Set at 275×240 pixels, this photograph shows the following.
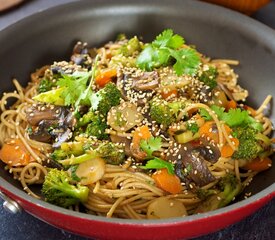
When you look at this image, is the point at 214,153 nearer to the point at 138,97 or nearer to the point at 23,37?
the point at 138,97

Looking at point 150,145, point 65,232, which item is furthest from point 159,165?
point 65,232

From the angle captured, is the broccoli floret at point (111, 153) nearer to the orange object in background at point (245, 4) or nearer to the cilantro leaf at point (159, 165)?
the cilantro leaf at point (159, 165)

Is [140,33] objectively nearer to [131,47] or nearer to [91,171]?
[131,47]

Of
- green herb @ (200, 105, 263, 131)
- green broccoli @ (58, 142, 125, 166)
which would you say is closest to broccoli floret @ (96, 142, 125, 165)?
green broccoli @ (58, 142, 125, 166)

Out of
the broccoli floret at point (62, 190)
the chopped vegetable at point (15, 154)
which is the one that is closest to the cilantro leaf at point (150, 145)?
the broccoli floret at point (62, 190)

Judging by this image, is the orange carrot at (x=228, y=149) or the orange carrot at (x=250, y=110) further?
the orange carrot at (x=250, y=110)

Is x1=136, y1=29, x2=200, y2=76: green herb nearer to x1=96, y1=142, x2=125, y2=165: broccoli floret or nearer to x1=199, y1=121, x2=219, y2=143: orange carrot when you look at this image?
x1=199, y1=121, x2=219, y2=143: orange carrot
